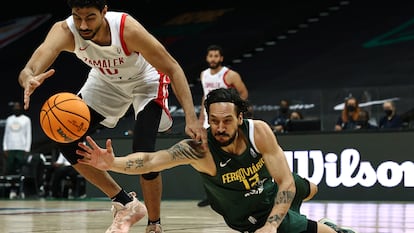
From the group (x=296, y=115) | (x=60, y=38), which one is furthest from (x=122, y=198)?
(x=296, y=115)

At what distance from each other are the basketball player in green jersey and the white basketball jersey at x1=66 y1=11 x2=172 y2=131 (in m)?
1.25

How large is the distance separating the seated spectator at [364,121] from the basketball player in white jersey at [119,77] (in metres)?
7.03

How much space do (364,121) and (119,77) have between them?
7501mm

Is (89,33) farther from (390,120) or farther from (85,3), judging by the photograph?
(390,120)

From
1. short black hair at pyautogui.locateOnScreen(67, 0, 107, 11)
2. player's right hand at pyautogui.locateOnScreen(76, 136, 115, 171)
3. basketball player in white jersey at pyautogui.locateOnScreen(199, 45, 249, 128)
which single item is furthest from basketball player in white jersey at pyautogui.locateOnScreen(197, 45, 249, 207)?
player's right hand at pyautogui.locateOnScreen(76, 136, 115, 171)

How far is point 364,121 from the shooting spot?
12.8 meters

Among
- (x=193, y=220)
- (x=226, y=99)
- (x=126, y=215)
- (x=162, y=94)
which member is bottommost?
(x=193, y=220)

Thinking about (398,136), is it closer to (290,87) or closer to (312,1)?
(290,87)

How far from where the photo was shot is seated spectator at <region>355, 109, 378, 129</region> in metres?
12.7

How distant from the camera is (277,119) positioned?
1387cm

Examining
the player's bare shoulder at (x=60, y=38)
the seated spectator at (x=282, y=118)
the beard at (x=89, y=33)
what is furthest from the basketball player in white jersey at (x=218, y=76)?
the beard at (x=89, y=33)

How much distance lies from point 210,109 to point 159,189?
159cm

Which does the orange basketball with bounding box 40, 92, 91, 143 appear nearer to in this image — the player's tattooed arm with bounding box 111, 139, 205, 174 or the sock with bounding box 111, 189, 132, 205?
the player's tattooed arm with bounding box 111, 139, 205, 174

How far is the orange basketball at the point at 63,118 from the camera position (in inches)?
191
